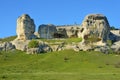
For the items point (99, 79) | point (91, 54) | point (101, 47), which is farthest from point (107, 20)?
point (99, 79)

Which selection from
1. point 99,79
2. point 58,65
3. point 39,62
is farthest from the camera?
point 39,62

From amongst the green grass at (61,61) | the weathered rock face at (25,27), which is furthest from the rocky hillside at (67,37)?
the green grass at (61,61)

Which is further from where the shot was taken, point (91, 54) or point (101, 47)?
point (101, 47)

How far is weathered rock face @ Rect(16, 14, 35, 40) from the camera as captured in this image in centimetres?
9869

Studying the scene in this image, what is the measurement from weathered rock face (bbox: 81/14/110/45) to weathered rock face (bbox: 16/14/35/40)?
13.8m

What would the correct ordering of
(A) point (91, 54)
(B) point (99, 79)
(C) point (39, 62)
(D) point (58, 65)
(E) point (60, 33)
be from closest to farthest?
(B) point (99, 79)
(D) point (58, 65)
(C) point (39, 62)
(A) point (91, 54)
(E) point (60, 33)

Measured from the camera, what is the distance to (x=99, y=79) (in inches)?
1655

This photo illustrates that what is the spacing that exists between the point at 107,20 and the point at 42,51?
19.1 meters

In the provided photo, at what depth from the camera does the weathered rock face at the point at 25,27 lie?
324ft

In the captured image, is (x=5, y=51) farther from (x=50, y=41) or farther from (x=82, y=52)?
(x=82, y=52)

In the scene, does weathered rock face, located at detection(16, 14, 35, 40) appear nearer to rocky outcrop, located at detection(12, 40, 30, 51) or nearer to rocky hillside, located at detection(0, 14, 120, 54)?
rocky hillside, located at detection(0, 14, 120, 54)

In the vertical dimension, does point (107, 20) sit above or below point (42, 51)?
→ above

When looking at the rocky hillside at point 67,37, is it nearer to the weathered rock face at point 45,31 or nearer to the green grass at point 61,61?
the weathered rock face at point 45,31

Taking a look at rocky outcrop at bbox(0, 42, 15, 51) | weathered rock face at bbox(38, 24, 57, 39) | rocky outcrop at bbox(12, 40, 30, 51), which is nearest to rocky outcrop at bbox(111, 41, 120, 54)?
rocky outcrop at bbox(12, 40, 30, 51)
